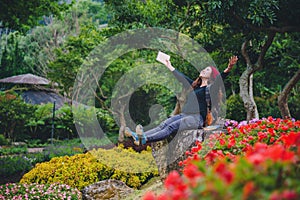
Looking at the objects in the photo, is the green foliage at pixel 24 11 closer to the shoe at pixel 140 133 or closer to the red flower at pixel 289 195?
the shoe at pixel 140 133

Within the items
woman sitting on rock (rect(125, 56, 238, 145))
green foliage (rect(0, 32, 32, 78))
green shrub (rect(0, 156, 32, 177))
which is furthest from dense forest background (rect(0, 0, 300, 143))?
green foliage (rect(0, 32, 32, 78))

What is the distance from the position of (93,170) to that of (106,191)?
0.92 metres

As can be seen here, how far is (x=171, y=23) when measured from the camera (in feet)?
28.9

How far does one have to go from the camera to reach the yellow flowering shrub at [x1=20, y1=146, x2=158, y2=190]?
6750mm

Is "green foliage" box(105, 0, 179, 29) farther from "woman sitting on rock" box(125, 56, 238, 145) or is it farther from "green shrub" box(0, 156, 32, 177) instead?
"green shrub" box(0, 156, 32, 177)

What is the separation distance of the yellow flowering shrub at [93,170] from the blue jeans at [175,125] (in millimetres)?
2178

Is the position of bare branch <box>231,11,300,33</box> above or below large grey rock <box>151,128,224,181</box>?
above

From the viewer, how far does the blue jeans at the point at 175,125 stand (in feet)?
16.4

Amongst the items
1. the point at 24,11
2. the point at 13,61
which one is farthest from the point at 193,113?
the point at 13,61

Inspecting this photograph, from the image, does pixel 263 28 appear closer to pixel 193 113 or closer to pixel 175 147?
pixel 193 113

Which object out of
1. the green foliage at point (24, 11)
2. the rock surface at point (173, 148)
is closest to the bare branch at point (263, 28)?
the rock surface at point (173, 148)

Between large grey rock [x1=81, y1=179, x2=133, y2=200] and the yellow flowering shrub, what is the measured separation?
0.64 meters

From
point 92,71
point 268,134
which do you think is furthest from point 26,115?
point 268,134

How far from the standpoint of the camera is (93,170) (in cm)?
688
